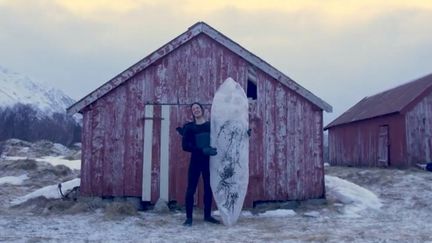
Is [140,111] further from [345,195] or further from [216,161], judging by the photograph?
[345,195]

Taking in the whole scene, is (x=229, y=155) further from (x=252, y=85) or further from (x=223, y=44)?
(x=223, y=44)

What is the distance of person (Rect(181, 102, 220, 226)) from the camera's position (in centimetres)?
820

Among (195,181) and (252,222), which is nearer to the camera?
(195,181)

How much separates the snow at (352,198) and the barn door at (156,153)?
4093 mm

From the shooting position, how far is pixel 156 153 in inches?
416

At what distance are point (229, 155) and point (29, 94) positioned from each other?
273 ft

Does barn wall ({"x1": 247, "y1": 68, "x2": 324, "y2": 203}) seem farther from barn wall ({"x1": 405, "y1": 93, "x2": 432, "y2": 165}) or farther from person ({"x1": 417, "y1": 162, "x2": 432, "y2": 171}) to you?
barn wall ({"x1": 405, "y1": 93, "x2": 432, "y2": 165})

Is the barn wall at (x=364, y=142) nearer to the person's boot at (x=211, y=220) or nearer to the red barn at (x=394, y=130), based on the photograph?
the red barn at (x=394, y=130)

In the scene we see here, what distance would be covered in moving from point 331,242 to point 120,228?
3.49 metres

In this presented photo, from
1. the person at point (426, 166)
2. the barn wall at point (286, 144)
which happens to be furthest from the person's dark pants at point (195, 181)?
the person at point (426, 166)

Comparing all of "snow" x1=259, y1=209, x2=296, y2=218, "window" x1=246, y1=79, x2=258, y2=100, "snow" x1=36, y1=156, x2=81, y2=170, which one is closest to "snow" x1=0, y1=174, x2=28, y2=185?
"snow" x1=36, y1=156, x2=81, y2=170

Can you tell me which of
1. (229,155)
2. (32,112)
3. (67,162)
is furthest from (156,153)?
(32,112)

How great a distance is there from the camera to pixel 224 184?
28.2 ft

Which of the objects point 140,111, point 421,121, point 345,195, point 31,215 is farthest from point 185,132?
point 421,121
